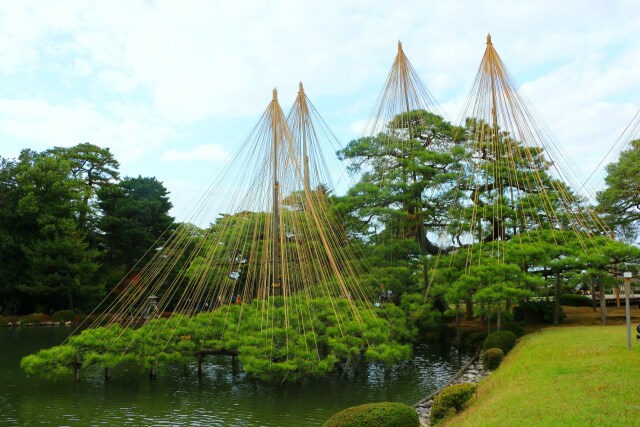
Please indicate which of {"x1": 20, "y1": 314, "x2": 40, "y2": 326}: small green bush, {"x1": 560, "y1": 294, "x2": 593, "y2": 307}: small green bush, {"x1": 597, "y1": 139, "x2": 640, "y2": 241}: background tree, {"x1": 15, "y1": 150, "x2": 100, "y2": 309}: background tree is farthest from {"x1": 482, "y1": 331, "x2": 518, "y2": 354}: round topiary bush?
{"x1": 20, "y1": 314, "x2": 40, "y2": 326}: small green bush

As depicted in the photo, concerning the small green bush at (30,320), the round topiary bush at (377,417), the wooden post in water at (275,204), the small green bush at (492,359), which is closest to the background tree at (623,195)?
the small green bush at (492,359)

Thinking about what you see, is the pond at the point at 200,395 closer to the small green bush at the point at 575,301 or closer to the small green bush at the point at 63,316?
the small green bush at the point at 575,301

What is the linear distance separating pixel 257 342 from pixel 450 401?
5.18m

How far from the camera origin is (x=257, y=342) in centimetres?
1266

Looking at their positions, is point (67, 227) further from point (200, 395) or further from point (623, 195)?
point (623, 195)

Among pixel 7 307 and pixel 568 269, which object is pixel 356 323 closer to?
pixel 568 269

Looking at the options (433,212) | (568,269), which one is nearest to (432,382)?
(568,269)

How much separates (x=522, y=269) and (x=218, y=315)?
9.94 meters

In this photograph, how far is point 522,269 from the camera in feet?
57.8

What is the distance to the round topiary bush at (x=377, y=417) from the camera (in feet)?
24.3

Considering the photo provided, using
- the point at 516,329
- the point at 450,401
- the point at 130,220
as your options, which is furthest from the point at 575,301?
the point at 130,220

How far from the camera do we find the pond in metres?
10.4

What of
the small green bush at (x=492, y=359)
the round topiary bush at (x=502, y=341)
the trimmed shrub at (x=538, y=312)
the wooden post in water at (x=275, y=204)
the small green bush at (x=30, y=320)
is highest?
the wooden post in water at (x=275, y=204)

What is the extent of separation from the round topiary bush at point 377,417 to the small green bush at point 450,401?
1241mm
